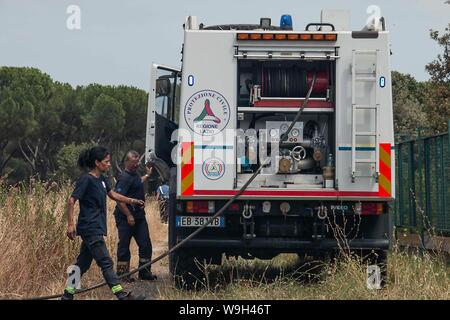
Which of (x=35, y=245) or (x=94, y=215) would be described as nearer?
(x=94, y=215)

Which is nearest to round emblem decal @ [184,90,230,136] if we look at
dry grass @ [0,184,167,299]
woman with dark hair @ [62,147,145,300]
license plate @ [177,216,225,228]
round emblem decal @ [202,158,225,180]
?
round emblem decal @ [202,158,225,180]

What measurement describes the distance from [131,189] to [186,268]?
202 centimetres

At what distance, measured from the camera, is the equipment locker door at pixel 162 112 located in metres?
10.9

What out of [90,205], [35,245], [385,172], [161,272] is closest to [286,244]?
[385,172]

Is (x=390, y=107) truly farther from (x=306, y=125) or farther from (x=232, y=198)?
(x=232, y=198)

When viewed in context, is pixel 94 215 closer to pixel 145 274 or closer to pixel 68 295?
pixel 68 295

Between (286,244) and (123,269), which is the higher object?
(286,244)

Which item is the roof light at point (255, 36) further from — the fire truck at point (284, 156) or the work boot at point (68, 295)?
the work boot at point (68, 295)

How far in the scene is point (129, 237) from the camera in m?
11.5

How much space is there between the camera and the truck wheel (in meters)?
9.86

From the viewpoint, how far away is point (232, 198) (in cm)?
935

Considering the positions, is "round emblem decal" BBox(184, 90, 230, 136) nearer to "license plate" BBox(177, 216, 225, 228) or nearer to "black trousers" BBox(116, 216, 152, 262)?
"license plate" BBox(177, 216, 225, 228)

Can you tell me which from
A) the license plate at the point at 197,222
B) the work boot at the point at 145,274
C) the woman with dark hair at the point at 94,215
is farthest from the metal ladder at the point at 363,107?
the work boot at the point at 145,274
